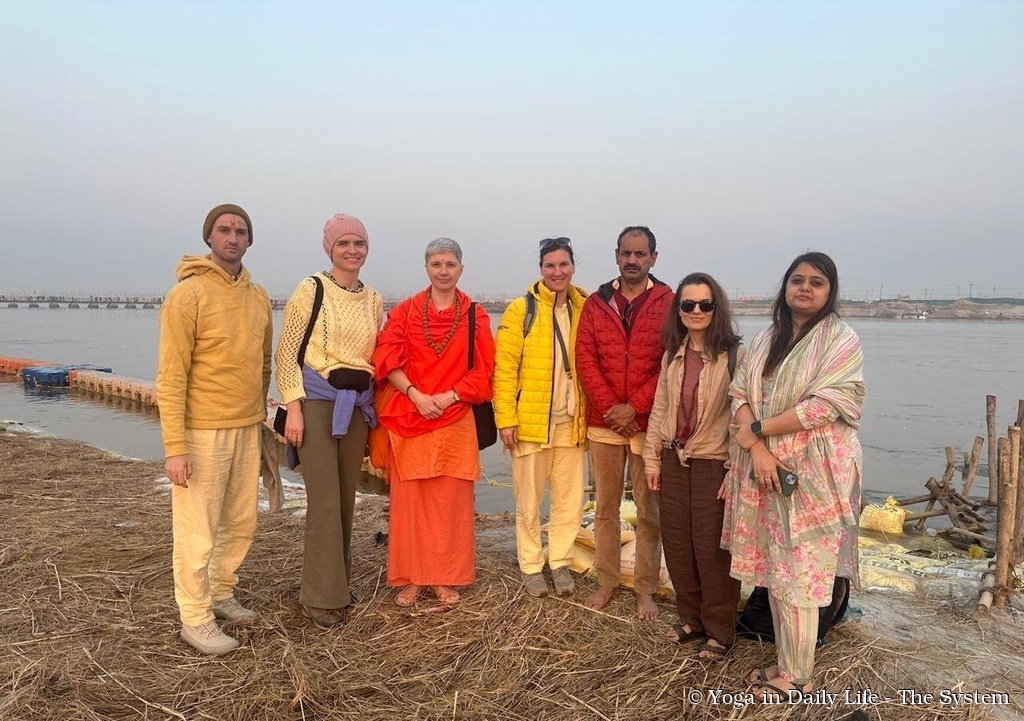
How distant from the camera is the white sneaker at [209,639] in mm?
3045

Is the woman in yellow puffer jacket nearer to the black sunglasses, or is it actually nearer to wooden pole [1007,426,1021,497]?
the black sunglasses

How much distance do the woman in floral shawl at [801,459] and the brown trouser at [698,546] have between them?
25cm

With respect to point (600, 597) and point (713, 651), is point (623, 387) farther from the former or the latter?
point (713, 651)

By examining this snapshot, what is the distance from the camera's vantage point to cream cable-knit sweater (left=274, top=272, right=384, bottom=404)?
10.8 ft

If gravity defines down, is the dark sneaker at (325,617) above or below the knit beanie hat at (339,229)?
below

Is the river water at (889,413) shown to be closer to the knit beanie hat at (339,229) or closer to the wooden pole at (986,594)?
the knit beanie hat at (339,229)

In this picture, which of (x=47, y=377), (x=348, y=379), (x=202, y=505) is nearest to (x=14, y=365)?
(x=47, y=377)

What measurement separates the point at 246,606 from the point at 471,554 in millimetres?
1393

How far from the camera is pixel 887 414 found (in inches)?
683

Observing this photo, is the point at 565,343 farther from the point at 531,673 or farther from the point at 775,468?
the point at 531,673

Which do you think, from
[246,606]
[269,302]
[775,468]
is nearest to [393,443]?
[269,302]

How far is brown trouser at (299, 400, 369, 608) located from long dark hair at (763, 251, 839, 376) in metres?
2.27

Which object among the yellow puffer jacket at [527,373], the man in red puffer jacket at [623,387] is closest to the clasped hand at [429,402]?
the yellow puffer jacket at [527,373]

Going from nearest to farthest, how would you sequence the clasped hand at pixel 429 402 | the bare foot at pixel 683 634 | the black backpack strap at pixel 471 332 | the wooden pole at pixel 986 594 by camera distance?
the bare foot at pixel 683 634 → the clasped hand at pixel 429 402 → the black backpack strap at pixel 471 332 → the wooden pole at pixel 986 594
